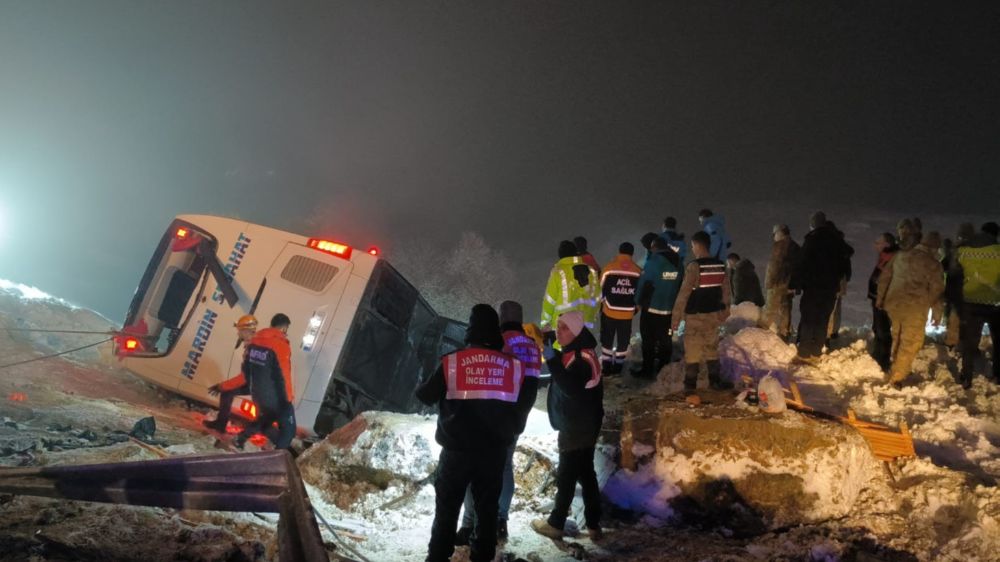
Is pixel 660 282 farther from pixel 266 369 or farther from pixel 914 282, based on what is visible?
pixel 266 369

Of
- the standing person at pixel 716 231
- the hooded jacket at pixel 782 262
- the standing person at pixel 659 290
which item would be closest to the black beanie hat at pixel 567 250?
the standing person at pixel 659 290

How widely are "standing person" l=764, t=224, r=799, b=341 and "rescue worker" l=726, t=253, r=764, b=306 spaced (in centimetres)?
52

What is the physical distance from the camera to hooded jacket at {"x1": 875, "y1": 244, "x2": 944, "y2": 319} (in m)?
6.07

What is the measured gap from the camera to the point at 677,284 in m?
7.03

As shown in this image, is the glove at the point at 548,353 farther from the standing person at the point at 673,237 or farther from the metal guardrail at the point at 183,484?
the standing person at the point at 673,237

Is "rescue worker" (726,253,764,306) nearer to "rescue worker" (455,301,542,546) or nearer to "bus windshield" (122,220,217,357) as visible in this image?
"rescue worker" (455,301,542,546)

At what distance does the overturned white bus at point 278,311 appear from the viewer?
631cm

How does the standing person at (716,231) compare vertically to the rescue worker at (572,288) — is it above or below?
above

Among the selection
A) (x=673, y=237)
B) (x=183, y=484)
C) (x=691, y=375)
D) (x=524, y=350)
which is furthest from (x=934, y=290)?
(x=183, y=484)

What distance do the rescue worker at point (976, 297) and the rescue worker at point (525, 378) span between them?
17.2ft

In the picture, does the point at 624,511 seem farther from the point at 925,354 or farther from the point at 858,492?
the point at 925,354

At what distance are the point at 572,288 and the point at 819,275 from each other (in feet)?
9.55

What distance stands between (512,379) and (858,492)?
116 inches

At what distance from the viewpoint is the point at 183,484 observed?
2928mm
